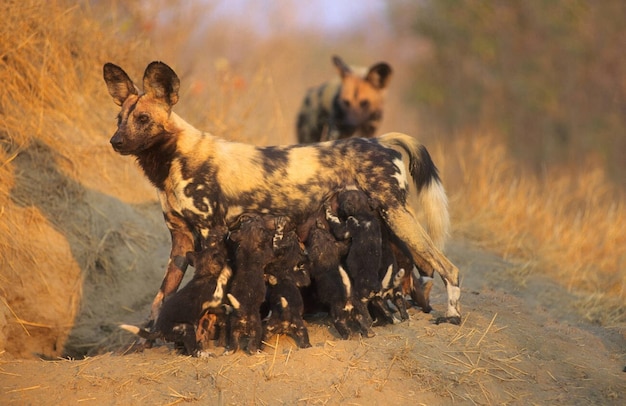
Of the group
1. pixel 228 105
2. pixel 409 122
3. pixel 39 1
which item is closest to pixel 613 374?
pixel 228 105

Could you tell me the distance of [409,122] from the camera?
15406 mm

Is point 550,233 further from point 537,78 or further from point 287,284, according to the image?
point 537,78

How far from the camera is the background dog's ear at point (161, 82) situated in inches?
164

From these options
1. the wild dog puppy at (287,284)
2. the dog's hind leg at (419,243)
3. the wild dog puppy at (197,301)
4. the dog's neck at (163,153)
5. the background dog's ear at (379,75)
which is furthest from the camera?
the background dog's ear at (379,75)

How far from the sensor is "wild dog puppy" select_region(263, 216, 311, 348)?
3932mm

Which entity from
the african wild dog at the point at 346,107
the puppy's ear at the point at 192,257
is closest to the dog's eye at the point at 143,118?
the puppy's ear at the point at 192,257

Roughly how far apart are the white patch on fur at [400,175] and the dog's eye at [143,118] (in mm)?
1427

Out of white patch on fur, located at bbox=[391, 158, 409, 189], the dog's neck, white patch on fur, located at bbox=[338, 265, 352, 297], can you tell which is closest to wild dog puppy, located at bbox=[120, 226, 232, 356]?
the dog's neck

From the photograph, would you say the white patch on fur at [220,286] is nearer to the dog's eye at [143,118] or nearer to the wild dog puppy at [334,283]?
the wild dog puppy at [334,283]

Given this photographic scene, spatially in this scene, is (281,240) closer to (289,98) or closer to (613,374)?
(613,374)

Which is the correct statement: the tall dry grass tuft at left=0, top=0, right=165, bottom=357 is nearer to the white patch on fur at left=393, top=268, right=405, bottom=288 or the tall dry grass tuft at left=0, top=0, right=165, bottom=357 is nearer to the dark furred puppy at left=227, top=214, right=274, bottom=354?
the dark furred puppy at left=227, top=214, right=274, bottom=354

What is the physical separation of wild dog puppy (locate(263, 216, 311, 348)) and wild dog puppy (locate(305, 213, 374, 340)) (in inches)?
3.0

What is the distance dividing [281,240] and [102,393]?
125 cm

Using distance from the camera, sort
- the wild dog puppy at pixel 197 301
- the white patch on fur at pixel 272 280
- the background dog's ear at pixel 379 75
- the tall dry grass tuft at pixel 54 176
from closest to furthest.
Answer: the wild dog puppy at pixel 197 301 < the white patch on fur at pixel 272 280 < the tall dry grass tuft at pixel 54 176 < the background dog's ear at pixel 379 75
